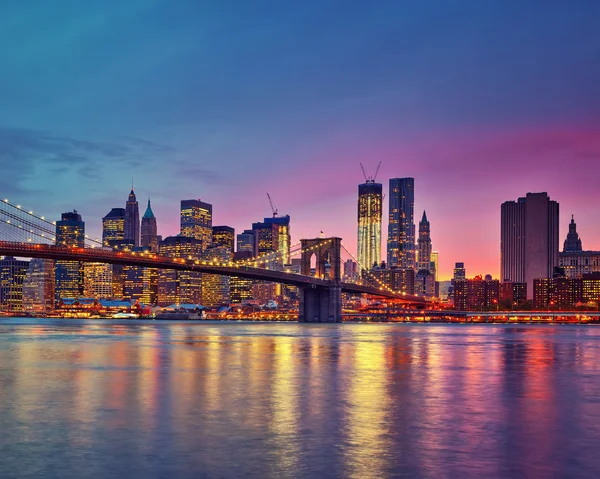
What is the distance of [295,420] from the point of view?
1845 centimetres

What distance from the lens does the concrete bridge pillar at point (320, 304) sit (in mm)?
125062

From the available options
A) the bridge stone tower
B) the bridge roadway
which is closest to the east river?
the bridge roadway

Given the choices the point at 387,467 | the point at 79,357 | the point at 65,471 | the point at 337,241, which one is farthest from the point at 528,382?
the point at 337,241

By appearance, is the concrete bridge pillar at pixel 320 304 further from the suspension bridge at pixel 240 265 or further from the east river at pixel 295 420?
the east river at pixel 295 420

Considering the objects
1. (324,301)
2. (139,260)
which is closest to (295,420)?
(139,260)

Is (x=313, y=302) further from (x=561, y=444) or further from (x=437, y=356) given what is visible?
(x=561, y=444)

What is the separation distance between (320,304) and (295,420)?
364ft

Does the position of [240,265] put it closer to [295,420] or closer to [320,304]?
[320,304]

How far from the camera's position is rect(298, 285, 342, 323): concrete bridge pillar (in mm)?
125062

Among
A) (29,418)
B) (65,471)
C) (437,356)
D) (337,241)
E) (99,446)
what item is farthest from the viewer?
(337,241)

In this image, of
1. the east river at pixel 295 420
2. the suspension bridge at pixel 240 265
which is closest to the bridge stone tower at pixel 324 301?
the suspension bridge at pixel 240 265

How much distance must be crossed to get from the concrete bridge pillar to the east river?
3530 inches

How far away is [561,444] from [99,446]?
9367mm

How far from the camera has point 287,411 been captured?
65.6ft
